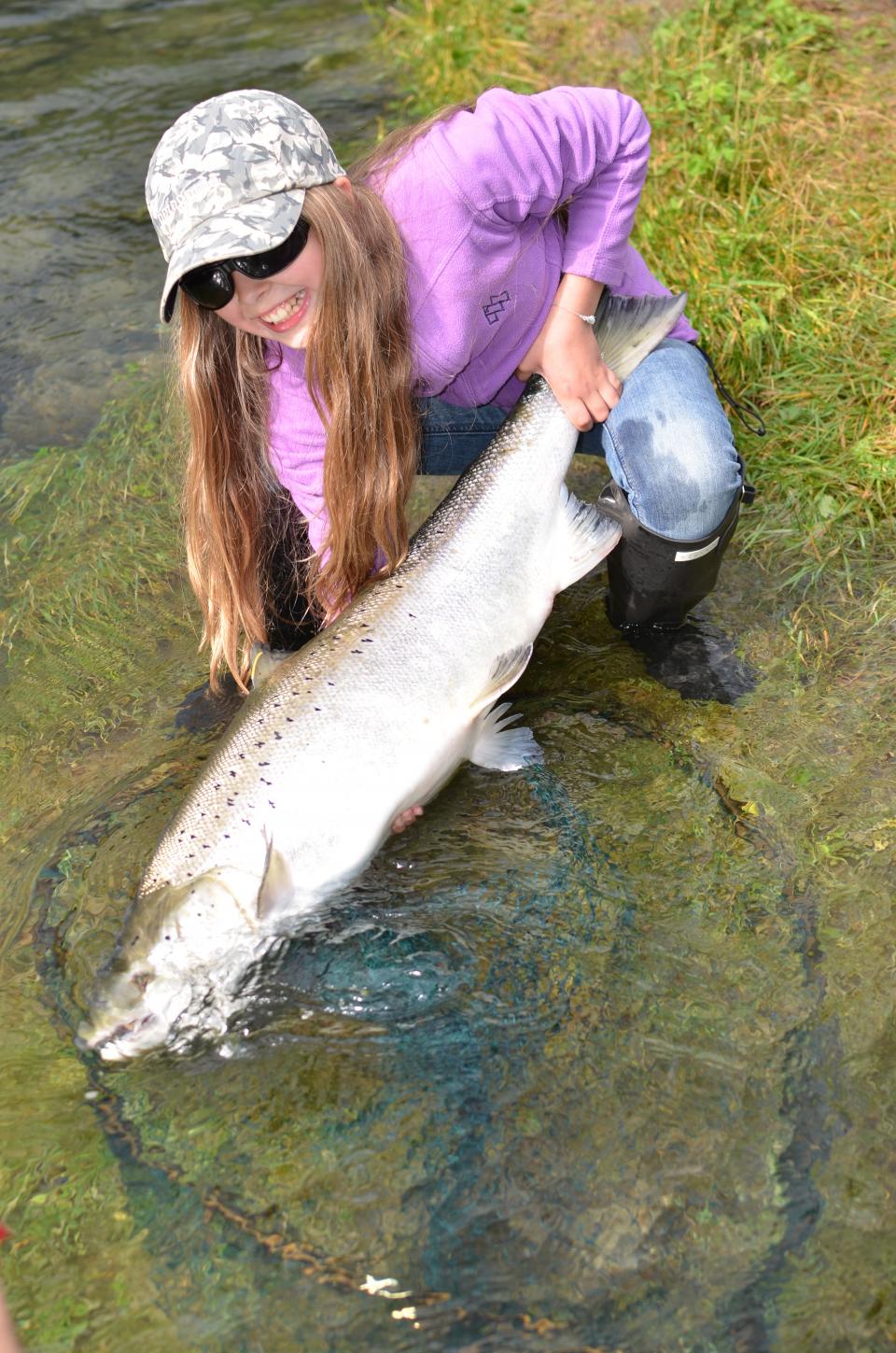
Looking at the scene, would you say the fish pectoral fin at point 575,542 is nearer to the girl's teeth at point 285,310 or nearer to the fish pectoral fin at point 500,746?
the fish pectoral fin at point 500,746

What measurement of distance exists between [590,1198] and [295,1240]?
532 mm

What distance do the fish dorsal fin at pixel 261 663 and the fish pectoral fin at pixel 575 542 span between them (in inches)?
29.6

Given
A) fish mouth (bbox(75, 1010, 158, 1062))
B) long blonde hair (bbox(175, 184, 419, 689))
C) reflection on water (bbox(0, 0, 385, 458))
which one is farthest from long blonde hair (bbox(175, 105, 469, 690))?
reflection on water (bbox(0, 0, 385, 458))

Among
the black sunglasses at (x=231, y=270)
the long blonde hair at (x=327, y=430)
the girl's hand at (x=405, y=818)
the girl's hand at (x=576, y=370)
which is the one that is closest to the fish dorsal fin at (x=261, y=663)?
the long blonde hair at (x=327, y=430)

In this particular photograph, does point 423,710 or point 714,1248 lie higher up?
point 423,710

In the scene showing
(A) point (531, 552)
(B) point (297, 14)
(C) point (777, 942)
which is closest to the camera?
(C) point (777, 942)

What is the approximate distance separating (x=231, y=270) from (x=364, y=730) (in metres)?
1.03

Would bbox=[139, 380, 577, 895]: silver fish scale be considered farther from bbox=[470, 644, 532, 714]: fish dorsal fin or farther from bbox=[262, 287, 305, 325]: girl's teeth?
bbox=[262, 287, 305, 325]: girl's teeth

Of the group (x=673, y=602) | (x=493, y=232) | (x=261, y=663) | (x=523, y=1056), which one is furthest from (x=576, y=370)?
(x=523, y=1056)

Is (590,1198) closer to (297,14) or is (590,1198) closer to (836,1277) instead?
(836,1277)

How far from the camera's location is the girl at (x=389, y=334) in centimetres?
268

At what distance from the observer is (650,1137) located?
2273 millimetres

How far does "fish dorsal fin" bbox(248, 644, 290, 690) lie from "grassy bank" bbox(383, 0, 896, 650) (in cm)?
146

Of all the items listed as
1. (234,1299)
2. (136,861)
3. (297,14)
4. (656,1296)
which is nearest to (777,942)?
(656,1296)
